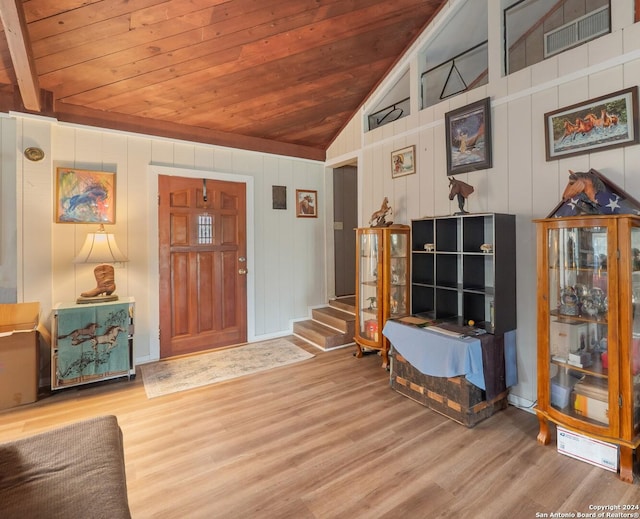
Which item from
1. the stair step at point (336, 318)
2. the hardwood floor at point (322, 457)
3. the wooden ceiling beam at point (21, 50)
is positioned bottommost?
the hardwood floor at point (322, 457)

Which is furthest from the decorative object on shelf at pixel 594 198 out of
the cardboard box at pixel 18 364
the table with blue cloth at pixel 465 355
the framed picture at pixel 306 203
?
the cardboard box at pixel 18 364

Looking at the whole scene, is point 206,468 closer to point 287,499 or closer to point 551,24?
point 287,499

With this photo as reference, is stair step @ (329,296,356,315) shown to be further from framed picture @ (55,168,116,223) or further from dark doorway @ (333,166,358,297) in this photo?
framed picture @ (55,168,116,223)

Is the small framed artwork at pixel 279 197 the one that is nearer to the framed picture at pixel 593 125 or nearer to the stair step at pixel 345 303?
the stair step at pixel 345 303

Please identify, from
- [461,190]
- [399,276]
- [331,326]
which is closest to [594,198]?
[461,190]

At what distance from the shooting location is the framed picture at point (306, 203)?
4652 mm

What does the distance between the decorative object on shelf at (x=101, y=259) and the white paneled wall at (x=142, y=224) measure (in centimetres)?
24

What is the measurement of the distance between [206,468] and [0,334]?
7.02 feet

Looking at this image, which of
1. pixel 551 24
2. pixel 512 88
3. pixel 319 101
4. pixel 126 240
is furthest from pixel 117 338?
pixel 551 24

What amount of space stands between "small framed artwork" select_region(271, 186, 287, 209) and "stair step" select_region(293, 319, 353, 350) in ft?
5.59

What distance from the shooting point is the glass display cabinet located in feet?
5.82

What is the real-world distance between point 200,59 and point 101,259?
207cm

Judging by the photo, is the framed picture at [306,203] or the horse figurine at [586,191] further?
the framed picture at [306,203]

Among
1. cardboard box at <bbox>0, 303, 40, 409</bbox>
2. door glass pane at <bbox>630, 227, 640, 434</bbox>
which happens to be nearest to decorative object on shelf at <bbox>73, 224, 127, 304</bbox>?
cardboard box at <bbox>0, 303, 40, 409</bbox>
